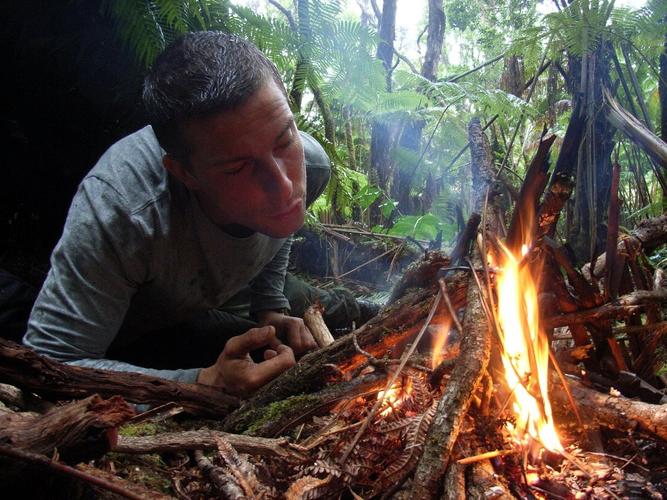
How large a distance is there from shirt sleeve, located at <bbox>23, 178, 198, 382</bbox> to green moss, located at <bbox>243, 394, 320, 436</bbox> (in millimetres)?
605

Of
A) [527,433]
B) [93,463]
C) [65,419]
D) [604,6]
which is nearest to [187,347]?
[93,463]

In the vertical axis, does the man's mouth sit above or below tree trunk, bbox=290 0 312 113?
below

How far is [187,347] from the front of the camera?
3193 millimetres

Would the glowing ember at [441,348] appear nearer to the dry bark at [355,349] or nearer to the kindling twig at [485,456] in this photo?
the dry bark at [355,349]

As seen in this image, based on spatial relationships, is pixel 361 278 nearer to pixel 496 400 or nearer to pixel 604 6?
pixel 604 6

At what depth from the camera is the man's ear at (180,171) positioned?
2.05 metres

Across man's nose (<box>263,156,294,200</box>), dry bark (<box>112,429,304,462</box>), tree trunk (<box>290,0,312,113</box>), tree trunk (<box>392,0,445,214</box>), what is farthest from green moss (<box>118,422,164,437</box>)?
tree trunk (<box>392,0,445,214</box>)

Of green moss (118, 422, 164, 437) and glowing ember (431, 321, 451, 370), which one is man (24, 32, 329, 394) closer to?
green moss (118, 422, 164, 437)

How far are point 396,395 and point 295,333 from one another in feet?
3.85

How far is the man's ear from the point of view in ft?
6.72

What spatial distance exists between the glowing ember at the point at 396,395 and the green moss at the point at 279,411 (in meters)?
0.24

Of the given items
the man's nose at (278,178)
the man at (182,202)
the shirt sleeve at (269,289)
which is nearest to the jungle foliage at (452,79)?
the man's nose at (278,178)

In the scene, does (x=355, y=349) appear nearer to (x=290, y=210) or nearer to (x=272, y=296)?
(x=290, y=210)

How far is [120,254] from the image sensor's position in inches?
81.3
